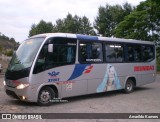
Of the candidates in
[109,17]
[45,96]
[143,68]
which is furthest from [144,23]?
[45,96]

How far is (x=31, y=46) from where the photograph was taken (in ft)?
37.2

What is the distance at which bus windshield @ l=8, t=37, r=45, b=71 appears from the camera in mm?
10828

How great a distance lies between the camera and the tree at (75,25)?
59062 millimetres

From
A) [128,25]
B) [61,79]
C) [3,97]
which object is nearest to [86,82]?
[61,79]

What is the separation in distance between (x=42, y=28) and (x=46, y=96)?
53951 mm

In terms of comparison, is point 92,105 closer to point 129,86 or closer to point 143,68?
point 129,86

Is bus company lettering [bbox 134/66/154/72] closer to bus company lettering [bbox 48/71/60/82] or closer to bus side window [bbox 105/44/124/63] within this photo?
bus side window [bbox 105/44/124/63]

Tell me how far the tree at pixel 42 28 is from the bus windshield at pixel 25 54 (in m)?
51.9

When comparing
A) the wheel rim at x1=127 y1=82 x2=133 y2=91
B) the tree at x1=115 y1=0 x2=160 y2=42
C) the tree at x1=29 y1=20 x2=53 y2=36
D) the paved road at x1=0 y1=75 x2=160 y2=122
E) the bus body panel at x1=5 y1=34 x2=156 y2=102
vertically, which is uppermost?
the tree at x1=29 y1=20 x2=53 y2=36

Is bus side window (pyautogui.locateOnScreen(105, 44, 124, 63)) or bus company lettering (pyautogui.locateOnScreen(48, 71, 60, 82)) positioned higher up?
bus side window (pyautogui.locateOnScreen(105, 44, 124, 63))

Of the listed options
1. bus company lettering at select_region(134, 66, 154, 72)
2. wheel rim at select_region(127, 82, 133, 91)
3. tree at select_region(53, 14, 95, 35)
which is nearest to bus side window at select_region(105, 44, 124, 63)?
bus company lettering at select_region(134, 66, 154, 72)

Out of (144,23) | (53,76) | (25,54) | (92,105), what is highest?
(144,23)

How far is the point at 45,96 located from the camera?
11148 mm

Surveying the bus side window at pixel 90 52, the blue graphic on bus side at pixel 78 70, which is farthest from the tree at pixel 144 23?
the blue graphic on bus side at pixel 78 70
